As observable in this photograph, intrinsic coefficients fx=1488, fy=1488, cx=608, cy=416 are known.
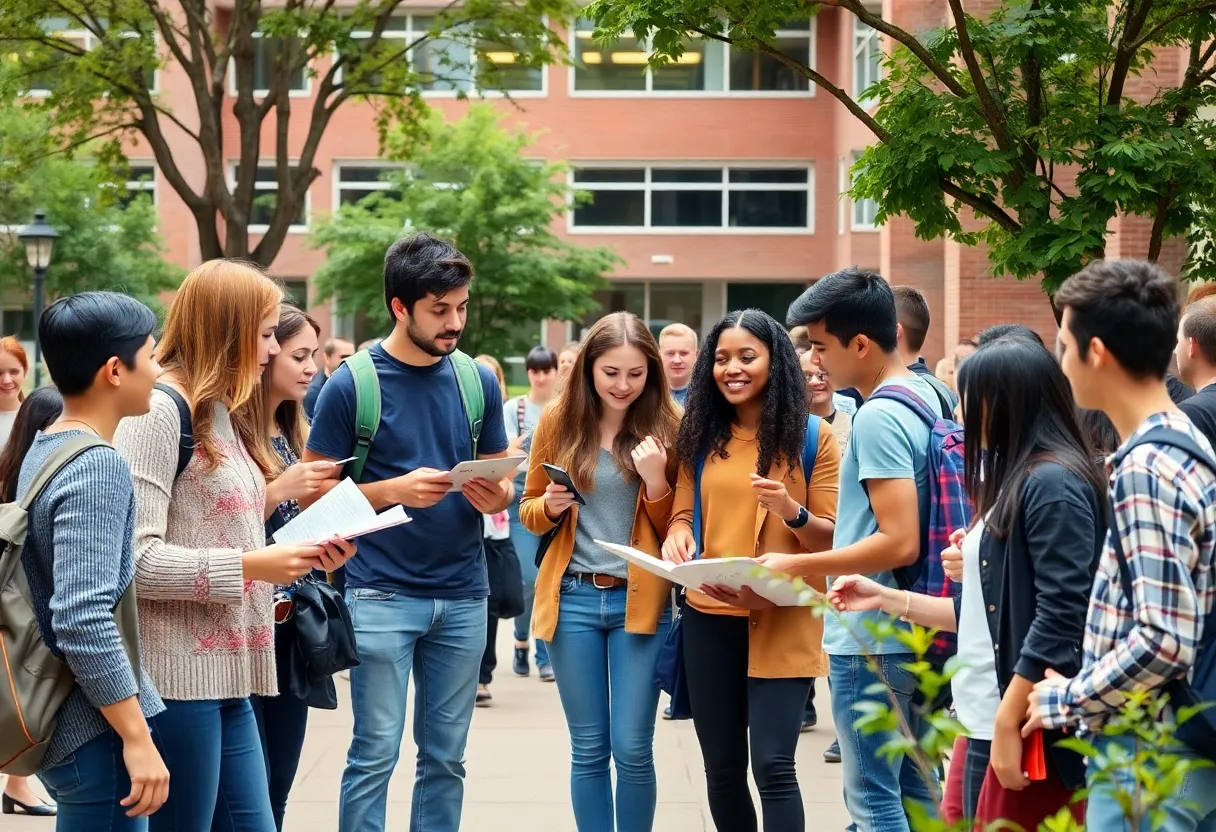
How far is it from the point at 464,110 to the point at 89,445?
33533mm

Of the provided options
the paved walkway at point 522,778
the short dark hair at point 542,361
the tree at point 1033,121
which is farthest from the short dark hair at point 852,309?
the short dark hair at point 542,361

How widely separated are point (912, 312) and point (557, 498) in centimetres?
243

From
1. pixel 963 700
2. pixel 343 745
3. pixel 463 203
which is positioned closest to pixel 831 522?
pixel 963 700

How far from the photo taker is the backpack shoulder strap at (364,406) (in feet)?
16.0

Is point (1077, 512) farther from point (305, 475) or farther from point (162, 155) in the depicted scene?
point (162, 155)

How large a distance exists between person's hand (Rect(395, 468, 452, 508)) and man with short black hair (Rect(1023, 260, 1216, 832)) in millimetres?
2253

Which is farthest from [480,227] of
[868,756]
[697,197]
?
[868,756]

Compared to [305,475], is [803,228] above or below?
above

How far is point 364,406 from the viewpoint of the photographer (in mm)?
4871

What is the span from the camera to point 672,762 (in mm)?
7719

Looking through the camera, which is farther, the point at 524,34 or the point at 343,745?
the point at 524,34

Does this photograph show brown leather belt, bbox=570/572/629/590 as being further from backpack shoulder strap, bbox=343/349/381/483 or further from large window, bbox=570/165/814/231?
large window, bbox=570/165/814/231

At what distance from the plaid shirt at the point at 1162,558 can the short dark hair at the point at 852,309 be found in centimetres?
175

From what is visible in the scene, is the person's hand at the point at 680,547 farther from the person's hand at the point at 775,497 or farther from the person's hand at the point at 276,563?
the person's hand at the point at 276,563
